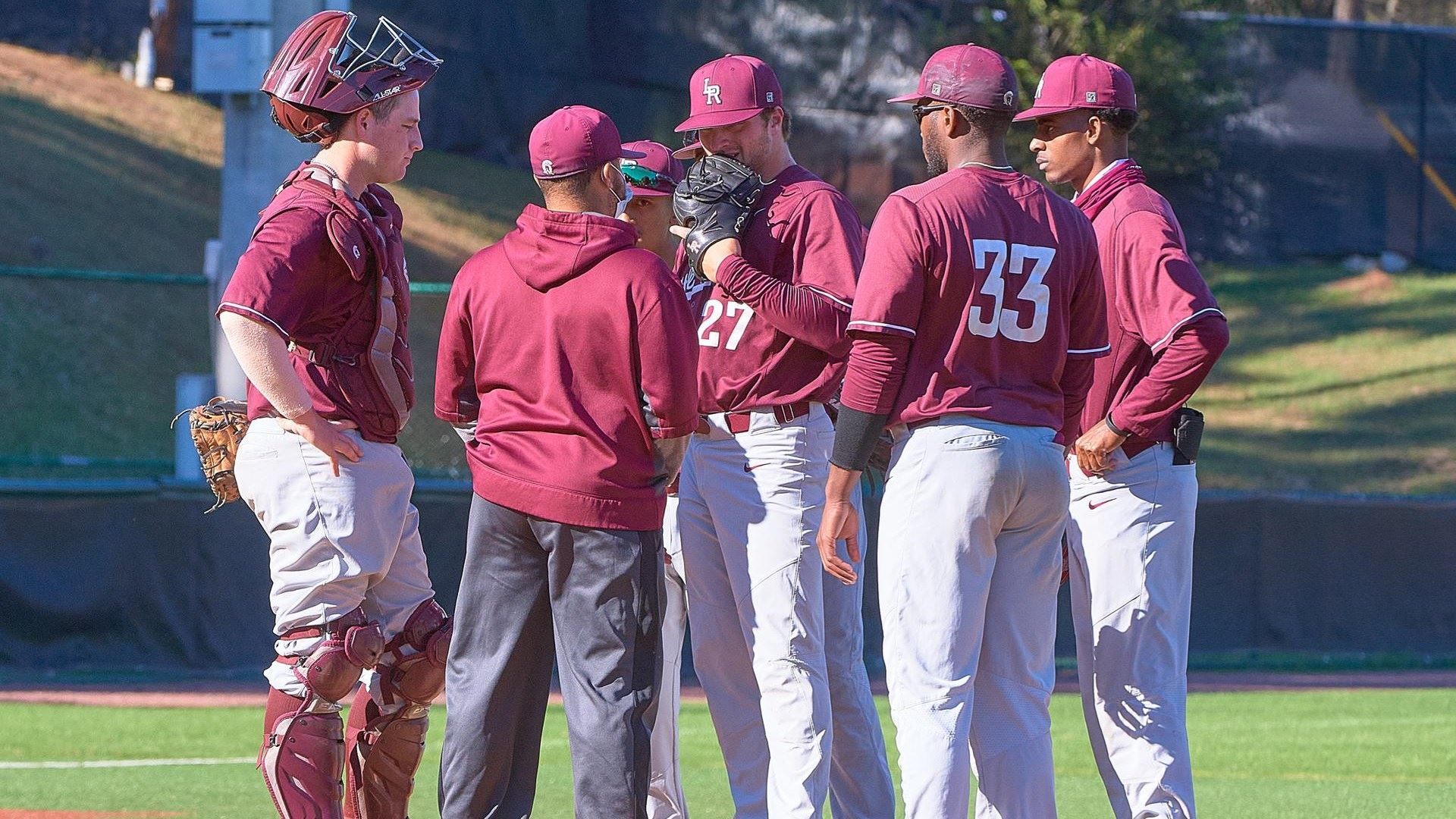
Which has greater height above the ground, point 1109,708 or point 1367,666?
point 1109,708

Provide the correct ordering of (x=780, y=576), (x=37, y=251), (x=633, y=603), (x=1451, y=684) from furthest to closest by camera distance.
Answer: (x=37, y=251) < (x=1451, y=684) < (x=780, y=576) < (x=633, y=603)

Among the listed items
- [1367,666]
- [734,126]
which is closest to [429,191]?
[1367,666]

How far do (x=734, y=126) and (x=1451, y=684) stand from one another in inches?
368

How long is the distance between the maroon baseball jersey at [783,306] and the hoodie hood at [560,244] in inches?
20.5

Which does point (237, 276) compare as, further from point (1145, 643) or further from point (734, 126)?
point (1145, 643)

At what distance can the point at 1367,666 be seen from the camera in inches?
516

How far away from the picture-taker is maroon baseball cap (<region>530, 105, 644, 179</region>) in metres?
4.64

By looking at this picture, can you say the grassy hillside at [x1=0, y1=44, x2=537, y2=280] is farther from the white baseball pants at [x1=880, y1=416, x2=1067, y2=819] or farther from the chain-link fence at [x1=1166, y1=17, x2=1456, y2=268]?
the white baseball pants at [x1=880, y1=416, x2=1067, y2=819]

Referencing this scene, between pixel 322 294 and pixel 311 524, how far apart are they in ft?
2.13

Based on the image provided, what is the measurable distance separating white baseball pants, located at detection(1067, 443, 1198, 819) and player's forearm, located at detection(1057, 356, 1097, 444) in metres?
0.30

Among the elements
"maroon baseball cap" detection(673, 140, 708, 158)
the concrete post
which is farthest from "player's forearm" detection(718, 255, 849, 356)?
the concrete post

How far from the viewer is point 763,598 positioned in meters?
4.99

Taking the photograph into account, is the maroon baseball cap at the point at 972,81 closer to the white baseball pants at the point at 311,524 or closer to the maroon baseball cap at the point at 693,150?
the maroon baseball cap at the point at 693,150

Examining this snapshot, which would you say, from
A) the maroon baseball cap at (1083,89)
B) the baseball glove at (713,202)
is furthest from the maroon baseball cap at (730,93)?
the maroon baseball cap at (1083,89)
